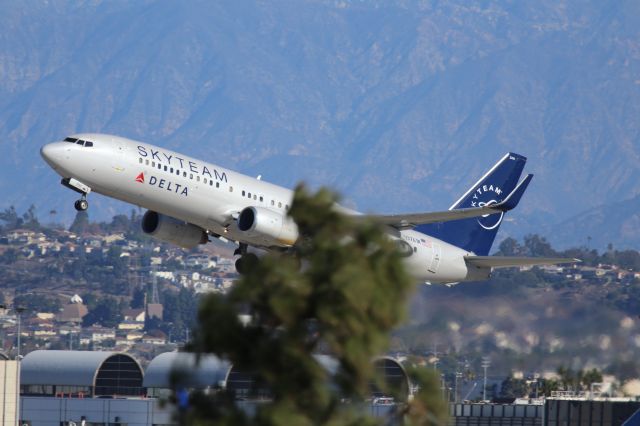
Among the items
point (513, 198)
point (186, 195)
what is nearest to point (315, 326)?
point (186, 195)

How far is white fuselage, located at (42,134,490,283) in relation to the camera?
58.6m

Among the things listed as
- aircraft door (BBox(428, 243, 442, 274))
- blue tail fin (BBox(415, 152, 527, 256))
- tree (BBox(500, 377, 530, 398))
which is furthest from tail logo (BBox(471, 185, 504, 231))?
tree (BBox(500, 377, 530, 398))

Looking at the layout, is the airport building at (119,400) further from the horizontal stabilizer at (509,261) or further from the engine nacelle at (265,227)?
the horizontal stabilizer at (509,261)

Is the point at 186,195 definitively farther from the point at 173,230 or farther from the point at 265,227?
the point at 173,230

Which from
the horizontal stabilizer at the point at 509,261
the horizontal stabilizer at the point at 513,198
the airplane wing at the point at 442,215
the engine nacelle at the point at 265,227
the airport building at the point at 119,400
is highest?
the horizontal stabilizer at the point at 513,198

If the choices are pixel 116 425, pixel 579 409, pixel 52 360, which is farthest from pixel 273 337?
pixel 52 360

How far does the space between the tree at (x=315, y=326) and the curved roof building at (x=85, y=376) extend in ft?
A: 211

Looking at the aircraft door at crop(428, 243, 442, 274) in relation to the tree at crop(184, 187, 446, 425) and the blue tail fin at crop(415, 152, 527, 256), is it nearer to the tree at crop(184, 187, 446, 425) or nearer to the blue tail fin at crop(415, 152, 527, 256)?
the blue tail fin at crop(415, 152, 527, 256)

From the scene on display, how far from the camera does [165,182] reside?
194 feet

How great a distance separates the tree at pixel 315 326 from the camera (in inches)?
947

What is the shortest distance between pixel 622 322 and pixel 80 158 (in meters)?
22.9

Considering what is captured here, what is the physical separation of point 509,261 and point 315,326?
1602 inches

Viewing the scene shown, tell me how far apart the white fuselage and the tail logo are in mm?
12728

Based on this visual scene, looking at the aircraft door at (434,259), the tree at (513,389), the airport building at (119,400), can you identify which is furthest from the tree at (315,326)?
the tree at (513,389)
